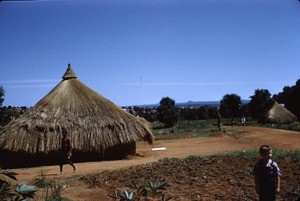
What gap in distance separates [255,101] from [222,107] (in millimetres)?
8008

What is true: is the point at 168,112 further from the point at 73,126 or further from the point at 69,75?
the point at 73,126

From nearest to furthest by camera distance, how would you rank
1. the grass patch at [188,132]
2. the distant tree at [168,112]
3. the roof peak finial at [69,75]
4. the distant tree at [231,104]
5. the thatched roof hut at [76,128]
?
the thatched roof hut at [76,128] → the roof peak finial at [69,75] → the grass patch at [188,132] → the distant tree at [168,112] → the distant tree at [231,104]

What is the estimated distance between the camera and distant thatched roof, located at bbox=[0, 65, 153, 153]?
12781mm

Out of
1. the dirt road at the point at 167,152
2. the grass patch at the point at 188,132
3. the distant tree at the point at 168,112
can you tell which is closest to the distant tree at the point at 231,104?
the distant tree at the point at 168,112

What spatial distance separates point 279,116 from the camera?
115 feet

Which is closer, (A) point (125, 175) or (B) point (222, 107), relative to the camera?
(A) point (125, 175)

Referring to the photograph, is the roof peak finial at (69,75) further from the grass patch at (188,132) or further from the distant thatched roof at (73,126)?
the grass patch at (188,132)

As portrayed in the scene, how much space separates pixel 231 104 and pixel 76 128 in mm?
38949

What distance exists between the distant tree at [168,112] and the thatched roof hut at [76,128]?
92.0 feet

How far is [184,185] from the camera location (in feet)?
21.7

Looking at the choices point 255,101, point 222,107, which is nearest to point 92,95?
point 255,101

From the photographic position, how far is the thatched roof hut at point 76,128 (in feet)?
41.9

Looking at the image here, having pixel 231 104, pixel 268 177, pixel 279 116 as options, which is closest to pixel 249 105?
pixel 231 104

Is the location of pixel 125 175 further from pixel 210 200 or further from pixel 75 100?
pixel 75 100
